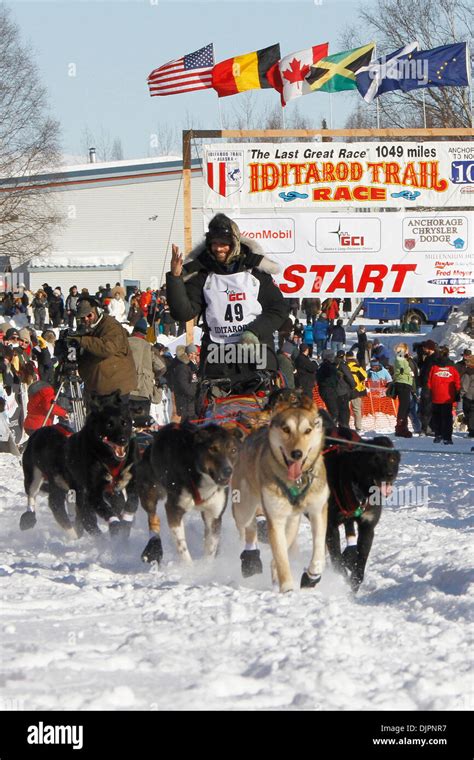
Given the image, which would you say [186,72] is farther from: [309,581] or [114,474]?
[309,581]

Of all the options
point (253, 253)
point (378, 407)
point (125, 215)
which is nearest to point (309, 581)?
point (253, 253)

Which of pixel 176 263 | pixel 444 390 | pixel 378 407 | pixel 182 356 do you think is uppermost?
pixel 176 263

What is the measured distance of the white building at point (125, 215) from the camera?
44.8 m

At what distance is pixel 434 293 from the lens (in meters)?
17.1

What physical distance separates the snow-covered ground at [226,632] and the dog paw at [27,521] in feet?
0.75

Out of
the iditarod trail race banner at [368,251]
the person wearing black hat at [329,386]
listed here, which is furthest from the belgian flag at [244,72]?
the person wearing black hat at [329,386]

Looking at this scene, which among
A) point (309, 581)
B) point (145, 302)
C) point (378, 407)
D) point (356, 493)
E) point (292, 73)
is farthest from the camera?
point (145, 302)

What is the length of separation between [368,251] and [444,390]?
3014 millimetres

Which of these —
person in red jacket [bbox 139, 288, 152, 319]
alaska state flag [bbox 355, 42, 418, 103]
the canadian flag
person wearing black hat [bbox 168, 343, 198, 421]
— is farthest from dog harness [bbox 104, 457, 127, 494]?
person in red jacket [bbox 139, 288, 152, 319]

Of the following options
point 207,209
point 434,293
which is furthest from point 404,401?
point 207,209

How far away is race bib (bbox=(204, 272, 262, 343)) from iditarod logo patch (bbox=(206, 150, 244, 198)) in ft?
34.2

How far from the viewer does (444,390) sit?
1515cm

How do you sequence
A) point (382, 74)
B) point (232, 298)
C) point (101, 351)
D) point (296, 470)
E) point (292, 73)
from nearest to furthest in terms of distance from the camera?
A: 1. point (296, 470)
2. point (232, 298)
3. point (101, 351)
4. point (292, 73)
5. point (382, 74)
